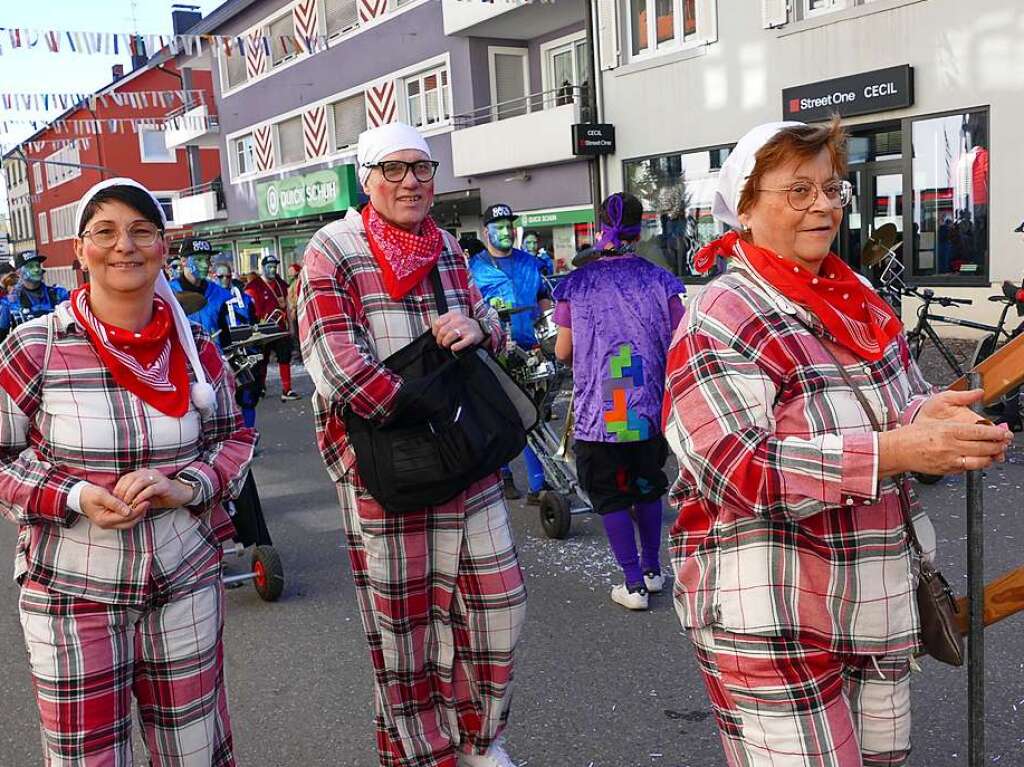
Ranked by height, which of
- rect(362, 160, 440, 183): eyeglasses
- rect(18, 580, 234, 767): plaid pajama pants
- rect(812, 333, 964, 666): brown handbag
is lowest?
rect(18, 580, 234, 767): plaid pajama pants

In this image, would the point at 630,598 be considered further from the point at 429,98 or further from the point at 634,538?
the point at 429,98

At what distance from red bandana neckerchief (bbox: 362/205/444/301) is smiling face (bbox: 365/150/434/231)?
3 cm

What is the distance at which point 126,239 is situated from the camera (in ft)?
8.10

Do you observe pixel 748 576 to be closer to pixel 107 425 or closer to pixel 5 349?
pixel 107 425

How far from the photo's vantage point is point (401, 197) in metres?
3.08

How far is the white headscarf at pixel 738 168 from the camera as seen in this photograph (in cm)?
208

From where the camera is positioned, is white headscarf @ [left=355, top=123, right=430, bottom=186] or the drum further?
the drum

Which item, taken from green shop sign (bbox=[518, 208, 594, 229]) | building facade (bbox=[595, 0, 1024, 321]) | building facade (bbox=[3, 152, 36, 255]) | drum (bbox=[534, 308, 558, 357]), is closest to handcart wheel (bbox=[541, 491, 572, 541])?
drum (bbox=[534, 308, 558, 357])

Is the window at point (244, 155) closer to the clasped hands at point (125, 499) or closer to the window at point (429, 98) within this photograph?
the window at point (429, 98)

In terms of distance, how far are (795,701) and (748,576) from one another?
0.26 metres

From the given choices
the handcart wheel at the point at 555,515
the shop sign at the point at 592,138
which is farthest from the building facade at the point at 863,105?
the handcart wheel at the point at 555,515

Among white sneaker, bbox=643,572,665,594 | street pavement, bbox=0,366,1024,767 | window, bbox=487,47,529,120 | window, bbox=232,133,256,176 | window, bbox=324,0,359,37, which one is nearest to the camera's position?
street pavement, bbox=0,366,1024,767

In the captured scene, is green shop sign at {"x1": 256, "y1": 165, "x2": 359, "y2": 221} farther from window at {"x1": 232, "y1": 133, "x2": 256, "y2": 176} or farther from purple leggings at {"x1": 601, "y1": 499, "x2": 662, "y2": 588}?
purple leggings at {"x1": 601, "y1": 499, "x2": 662, "y2": 588}

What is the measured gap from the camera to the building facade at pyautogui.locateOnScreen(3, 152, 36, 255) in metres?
66.2
